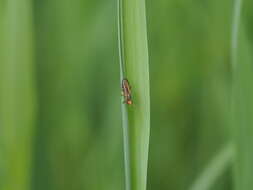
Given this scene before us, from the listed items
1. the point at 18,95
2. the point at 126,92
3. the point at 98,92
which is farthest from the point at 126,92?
the point at 98,92

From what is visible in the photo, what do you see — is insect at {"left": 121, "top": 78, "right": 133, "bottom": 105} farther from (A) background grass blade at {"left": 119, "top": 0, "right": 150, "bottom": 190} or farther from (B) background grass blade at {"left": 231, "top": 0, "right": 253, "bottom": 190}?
(B) background grass blade at {"left": 231, "top": 0, "right": 253, "bottom": 190}

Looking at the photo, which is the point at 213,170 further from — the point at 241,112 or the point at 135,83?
the point at 135,83

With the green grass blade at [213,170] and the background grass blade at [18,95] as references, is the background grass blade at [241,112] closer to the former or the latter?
the green grass blade at [213,170]

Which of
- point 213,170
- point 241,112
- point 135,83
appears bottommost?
Result: point 213,170

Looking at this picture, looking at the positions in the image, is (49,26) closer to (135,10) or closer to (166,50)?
(166,50)

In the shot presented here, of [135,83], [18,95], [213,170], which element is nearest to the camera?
[135,83]

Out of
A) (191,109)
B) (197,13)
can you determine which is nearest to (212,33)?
(197,13)

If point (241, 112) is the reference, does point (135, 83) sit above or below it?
above
